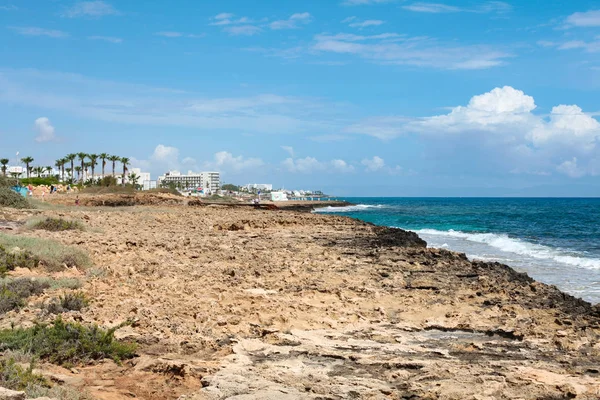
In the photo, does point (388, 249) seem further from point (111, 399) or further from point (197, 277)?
point (111, 399)

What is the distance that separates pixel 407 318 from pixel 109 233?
11.4 meters

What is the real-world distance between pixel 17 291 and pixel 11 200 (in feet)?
65.8

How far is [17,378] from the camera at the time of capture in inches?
185

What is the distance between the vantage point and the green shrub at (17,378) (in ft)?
15.1

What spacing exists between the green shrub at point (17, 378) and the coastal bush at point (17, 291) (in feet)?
9.56

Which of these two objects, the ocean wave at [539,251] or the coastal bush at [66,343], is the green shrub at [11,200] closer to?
the coastal bush at [66,343]

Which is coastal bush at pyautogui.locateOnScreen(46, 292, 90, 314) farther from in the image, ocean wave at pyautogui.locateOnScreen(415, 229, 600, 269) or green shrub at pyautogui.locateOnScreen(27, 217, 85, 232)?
ocean wave at pyautogui.locateOnScreen(415, 229, 600, 269)

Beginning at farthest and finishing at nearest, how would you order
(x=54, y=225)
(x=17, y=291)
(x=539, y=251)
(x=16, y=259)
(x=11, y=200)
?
(x=11, y=200) < (x=539, y=251) < (x=54, y=225) < (x=16, y=259) < (x=17, y=291)

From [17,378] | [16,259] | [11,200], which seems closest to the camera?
[17,378]

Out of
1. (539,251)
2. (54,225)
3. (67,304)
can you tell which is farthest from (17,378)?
(539,251)

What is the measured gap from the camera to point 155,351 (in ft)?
20.9

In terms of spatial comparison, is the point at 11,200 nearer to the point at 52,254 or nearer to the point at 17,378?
the point at 52,254

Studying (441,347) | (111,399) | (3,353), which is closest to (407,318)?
(441,347)

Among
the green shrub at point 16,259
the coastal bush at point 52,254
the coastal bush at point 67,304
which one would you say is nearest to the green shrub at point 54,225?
the coastal bush at point 52,254
